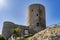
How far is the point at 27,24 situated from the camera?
41375 millimetres

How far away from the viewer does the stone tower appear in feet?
131

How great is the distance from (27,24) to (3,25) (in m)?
6.43

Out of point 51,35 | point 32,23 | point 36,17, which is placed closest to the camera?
point 51,35

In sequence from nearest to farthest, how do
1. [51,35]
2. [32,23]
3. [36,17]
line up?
[51,35] → [32,23] → [36,17]

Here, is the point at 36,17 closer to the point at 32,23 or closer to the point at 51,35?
the point at 32,23

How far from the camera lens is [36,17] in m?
40.6

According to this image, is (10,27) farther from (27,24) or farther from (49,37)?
(49,37)

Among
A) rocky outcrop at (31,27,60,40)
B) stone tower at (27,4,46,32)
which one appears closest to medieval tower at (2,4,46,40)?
stone tower at (27,4,46,32)

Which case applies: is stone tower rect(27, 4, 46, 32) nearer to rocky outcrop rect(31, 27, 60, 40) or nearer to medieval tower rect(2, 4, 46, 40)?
medieval tower rect(2, 4, 46, 40)

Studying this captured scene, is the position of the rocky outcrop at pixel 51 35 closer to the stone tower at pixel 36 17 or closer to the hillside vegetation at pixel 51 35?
the hillside vegetation at pixel 51 35

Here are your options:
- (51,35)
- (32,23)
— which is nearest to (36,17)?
(32,23)

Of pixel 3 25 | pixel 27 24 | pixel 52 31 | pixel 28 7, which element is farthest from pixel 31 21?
pixel 52 31

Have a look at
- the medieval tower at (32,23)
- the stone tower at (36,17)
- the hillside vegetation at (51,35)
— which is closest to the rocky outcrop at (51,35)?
the hillside vegetation at (51,35)

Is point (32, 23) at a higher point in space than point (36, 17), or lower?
lower
